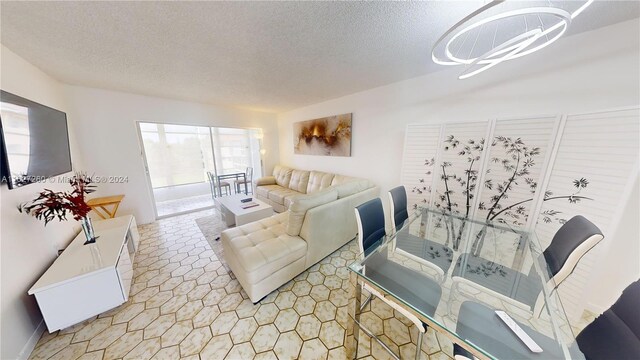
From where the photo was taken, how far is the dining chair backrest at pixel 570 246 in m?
1.08

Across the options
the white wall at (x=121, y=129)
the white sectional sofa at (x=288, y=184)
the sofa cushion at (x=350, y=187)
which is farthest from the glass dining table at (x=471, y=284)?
the white wall at (x=121, y=129)

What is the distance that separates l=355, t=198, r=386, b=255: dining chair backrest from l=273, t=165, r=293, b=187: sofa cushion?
9.30ft

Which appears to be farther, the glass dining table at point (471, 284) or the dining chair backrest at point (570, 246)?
the dining chair backrest at point (570, 246)

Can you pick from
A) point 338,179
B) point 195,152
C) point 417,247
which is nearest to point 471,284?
point 417,247

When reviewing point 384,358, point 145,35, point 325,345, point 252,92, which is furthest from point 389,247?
point 252,92

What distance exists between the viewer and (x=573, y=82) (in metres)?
1.56

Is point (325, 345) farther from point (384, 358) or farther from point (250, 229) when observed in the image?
point (250, 229)

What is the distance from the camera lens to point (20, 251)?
1391mm

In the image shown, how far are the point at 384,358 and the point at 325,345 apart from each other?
1.35 feet

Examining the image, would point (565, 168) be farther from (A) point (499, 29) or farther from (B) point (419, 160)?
(A) point (499, 29)

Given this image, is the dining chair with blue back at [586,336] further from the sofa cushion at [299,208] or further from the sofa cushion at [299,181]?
the sofa cushion at [299,181]

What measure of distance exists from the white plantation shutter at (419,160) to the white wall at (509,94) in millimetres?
242

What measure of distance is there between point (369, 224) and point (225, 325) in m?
1.43

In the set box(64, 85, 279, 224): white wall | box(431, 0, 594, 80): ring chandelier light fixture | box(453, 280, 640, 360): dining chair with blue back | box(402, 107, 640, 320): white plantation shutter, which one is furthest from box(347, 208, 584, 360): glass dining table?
box(64, 85, 279, 224): white wall
